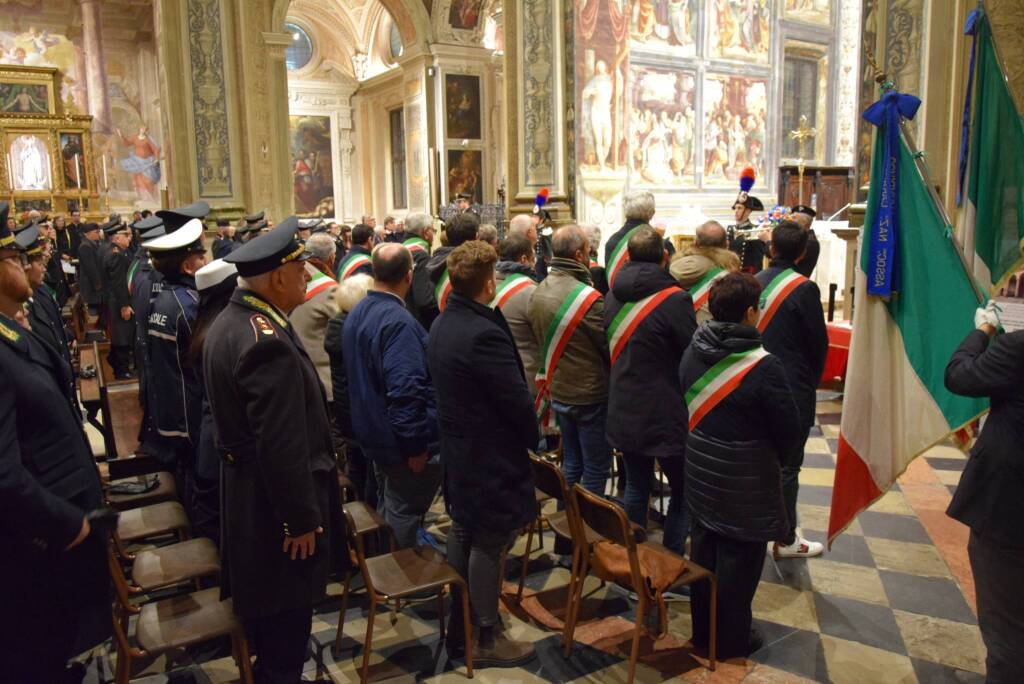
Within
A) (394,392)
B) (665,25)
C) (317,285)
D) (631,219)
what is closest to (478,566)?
(394,392)

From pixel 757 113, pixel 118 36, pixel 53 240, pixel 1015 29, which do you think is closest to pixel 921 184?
pixel 1015 29

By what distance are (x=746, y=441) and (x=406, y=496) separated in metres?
1.70

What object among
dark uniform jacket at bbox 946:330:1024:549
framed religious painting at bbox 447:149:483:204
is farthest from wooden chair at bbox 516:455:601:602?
framed religious painting at bbox 447:149:483:204

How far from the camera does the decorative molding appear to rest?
1236cm

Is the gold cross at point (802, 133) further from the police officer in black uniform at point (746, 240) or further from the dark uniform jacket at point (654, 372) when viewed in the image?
the dark uniform jacket at point (654, 372)

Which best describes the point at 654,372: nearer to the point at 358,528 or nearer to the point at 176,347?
the point at 358,528

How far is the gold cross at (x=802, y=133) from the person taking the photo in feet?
56.9

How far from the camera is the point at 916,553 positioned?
4.58 meters

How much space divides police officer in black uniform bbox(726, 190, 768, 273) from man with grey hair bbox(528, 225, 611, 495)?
2.24 metres

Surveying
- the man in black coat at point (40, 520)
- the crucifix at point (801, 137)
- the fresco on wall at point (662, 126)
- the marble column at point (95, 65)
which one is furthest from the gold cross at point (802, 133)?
the marble column at point (95, 65)

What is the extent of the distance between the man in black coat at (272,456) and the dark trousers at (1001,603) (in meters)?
2.34

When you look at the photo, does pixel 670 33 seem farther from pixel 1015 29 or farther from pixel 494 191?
pixel 1015 29

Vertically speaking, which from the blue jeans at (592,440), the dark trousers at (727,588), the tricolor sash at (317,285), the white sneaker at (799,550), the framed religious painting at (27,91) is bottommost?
the white sneaker at (799,550)

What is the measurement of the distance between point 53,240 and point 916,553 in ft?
44.0
